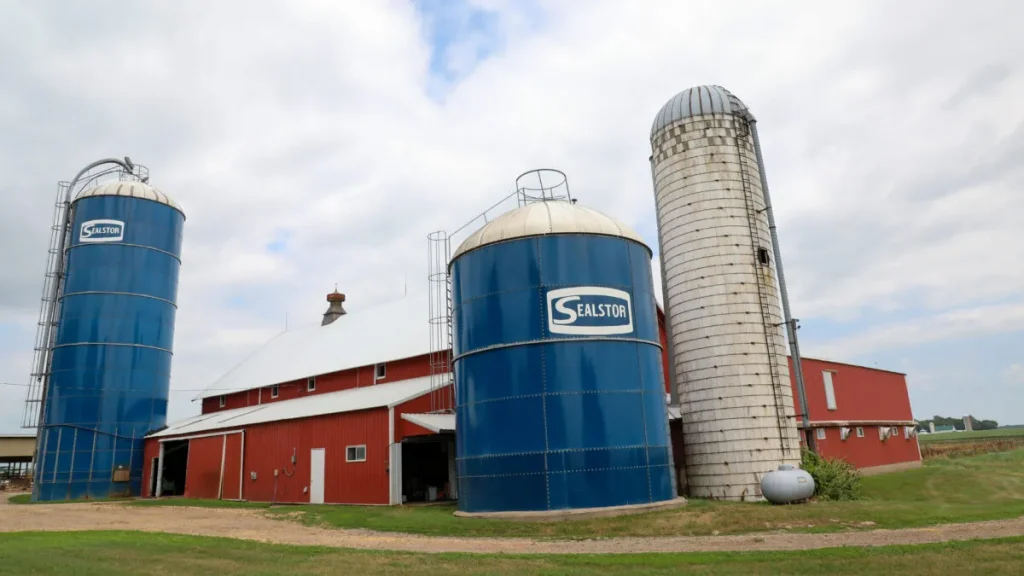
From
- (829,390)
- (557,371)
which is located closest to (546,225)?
(557,371)

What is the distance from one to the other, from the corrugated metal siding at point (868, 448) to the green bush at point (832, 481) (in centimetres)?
764

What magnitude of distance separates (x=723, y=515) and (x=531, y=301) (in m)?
7.26

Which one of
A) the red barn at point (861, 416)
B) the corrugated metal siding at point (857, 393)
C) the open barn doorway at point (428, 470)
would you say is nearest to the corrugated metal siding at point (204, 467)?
the open barn doorway at point (428, 470)

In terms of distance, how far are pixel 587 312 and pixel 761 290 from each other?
7072mm

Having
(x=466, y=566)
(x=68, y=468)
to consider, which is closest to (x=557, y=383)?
(x=466, y=566)

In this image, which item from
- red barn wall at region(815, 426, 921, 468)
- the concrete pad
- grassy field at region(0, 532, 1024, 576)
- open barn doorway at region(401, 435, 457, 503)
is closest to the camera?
grassy field at region(0, 532, 1024, 576)

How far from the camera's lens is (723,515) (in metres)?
16.9

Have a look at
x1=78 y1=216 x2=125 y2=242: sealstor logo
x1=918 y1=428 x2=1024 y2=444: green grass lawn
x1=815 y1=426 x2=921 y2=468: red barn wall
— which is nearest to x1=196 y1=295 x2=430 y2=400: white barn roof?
x1=78 y1=216 x2=125 y2=242: sealstor logo

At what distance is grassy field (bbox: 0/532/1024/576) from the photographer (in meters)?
10.6

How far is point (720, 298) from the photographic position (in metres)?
22.4

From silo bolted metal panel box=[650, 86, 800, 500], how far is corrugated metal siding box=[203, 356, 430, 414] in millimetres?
12435

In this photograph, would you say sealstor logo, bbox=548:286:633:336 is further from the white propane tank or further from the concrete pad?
the white propane tank

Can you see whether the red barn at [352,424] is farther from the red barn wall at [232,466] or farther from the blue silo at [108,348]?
the blue silo at [108,348]

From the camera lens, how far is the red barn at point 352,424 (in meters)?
25.1
